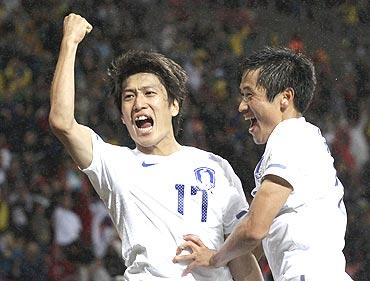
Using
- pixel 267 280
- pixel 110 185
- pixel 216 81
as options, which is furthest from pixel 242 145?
pixel 110 185

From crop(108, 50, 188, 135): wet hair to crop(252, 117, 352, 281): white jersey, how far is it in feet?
1.85

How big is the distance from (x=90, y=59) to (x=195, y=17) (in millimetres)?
940

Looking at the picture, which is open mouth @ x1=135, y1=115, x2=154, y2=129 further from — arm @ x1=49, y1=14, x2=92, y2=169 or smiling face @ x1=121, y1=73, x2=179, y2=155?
arm @ x1=49, y1=14, x2=92, y2=169

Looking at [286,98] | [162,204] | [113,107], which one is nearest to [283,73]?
[286,98]

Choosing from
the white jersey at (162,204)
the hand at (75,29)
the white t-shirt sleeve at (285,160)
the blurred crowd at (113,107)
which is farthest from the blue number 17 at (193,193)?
the blurred crowd at (113,107)

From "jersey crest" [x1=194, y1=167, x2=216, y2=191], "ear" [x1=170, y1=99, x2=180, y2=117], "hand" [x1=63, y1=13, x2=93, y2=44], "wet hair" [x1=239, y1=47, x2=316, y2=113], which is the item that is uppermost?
"hand" [x1=63, y1=13, x2=93, y2=44]

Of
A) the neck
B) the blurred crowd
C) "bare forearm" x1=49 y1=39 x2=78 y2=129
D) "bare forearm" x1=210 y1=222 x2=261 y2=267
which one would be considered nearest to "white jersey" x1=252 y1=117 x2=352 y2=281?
"bare forearm" x1=210 y1=222 x2=261 y2=267

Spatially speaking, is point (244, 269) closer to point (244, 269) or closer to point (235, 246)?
point (244, 269)

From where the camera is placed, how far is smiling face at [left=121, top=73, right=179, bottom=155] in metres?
3.59

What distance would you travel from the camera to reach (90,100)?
716 cm

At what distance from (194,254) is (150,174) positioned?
0.35 m

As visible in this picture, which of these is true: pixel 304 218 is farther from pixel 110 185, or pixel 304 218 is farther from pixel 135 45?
pixel 135 45

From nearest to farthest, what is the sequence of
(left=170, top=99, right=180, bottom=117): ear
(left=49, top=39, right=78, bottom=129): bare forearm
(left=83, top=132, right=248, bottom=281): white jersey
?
1. (left=49, top=39, right=78, bottom=129): bare forearm
2. (left=83, top=132, right=248, bottom=281): white jersey
3. (left=170, top=99, right=180, bottom=117): ear

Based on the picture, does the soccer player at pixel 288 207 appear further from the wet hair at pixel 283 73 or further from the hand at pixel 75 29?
the hand at pixel 75 29
